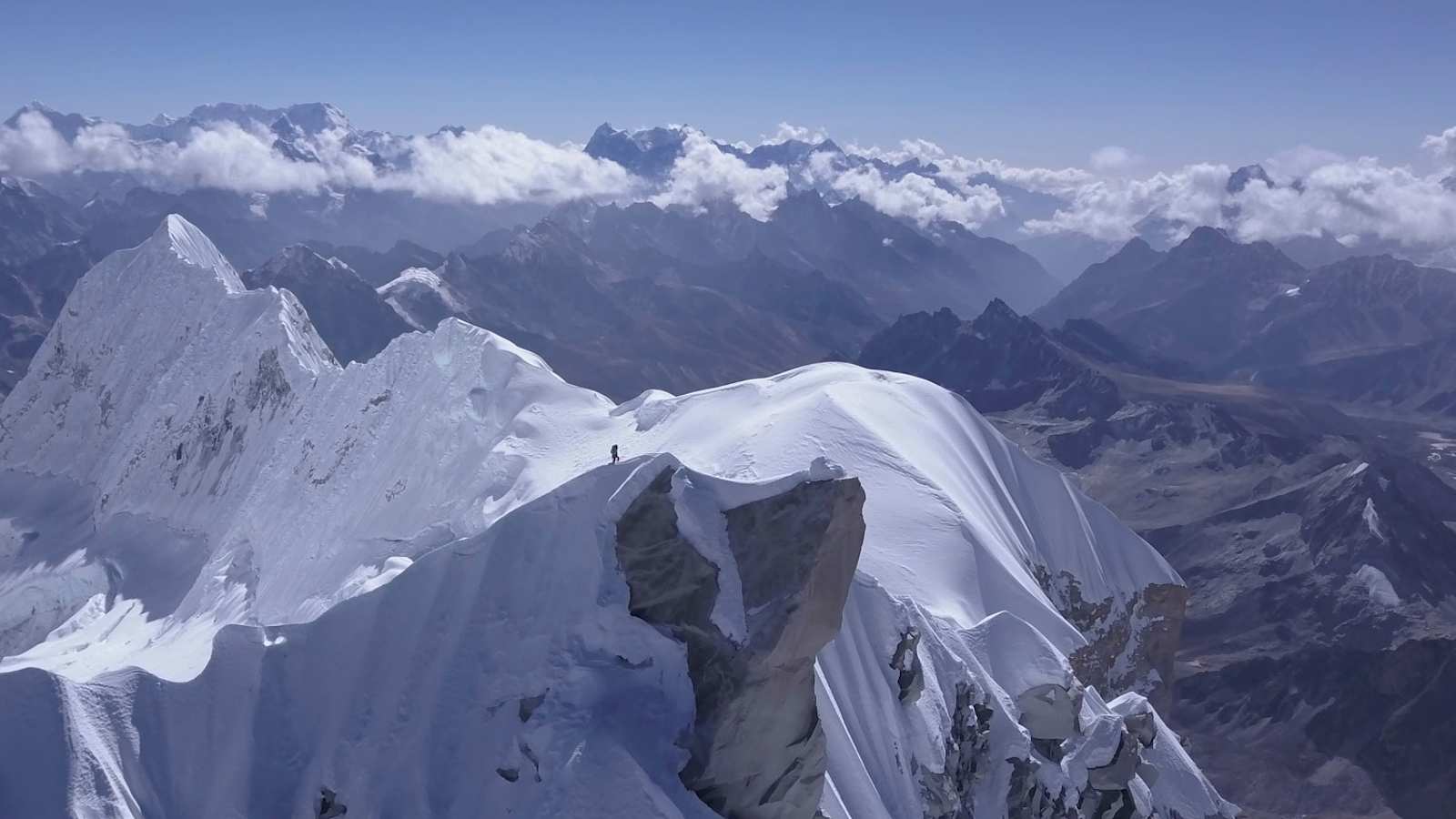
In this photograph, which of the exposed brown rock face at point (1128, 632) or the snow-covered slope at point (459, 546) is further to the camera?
the exposed brown rock face at point (1128, 632)

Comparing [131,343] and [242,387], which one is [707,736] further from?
[131,343]

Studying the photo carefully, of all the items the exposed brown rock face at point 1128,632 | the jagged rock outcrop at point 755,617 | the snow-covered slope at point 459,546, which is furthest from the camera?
the exposed brown rock face at point 1128,632

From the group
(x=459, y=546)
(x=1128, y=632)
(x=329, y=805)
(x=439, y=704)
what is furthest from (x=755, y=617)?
(x=1128, y=632)

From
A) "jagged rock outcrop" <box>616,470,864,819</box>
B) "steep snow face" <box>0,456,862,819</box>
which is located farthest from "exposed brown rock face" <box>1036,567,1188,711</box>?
"steep snow face" <box>0,456,862,819</box>

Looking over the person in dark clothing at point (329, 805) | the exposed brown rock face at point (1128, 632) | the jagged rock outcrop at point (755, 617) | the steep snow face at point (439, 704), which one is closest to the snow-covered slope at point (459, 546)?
the steep snow face at point (439, 704)

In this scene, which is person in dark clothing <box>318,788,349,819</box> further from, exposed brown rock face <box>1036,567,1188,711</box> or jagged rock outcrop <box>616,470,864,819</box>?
exposed brown rock face <box>1036,567,1188,711</box>

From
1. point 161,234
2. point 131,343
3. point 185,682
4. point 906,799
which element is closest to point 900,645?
point 906,799

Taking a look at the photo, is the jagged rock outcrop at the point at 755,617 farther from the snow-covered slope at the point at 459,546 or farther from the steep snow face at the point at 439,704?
the snow-covered slope at the point at 459,546
